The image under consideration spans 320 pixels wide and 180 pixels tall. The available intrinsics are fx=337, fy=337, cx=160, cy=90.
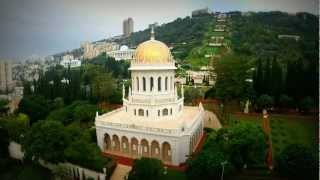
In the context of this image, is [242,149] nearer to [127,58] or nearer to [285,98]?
[285,98]

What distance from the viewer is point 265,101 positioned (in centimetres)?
1312

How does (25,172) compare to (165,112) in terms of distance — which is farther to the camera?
(165,112)

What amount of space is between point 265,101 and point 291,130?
2201mm

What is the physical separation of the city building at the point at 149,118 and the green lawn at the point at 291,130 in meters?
2.59

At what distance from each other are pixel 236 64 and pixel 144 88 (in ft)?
14.4

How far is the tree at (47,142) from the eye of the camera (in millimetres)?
9312

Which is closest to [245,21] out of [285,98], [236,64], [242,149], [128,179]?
[236,64]

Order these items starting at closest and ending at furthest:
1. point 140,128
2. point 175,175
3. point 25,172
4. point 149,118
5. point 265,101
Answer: point 175,175, point 140,128, point 25,172, point 149,118, point 265,101

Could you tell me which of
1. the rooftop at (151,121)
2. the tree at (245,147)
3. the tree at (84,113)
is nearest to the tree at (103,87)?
the tree at (84,113)

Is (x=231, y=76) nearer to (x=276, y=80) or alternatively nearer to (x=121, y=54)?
(x=276, y=80)

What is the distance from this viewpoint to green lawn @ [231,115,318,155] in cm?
941

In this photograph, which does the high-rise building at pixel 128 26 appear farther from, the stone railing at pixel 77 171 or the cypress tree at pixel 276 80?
the cypress tree at pixel 276 80

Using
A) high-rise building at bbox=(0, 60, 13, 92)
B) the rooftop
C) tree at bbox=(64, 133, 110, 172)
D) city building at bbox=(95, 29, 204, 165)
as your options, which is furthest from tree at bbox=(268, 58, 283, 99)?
high-rise building at bbox=(0, 60, 13, 92)

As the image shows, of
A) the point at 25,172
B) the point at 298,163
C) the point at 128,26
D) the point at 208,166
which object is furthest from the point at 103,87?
the point at 298,163
